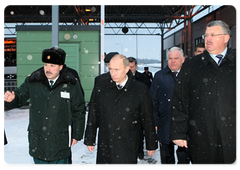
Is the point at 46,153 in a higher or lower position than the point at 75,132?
lower

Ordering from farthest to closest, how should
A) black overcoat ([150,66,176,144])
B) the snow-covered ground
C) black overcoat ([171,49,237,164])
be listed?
the snow-covered ground, black overcoat ([150,66,176,144]), black overcoat ([171,49,237,164])

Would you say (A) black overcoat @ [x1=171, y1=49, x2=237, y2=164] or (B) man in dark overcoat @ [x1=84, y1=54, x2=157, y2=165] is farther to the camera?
(B) man in dark overcoat @ [x1=84, y1=54, x2=157, y2=165]

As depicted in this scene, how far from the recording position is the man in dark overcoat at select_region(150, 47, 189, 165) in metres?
3.63

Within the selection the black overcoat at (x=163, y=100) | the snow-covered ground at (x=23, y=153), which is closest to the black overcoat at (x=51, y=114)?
the black overcoat at (x=163, y=100)

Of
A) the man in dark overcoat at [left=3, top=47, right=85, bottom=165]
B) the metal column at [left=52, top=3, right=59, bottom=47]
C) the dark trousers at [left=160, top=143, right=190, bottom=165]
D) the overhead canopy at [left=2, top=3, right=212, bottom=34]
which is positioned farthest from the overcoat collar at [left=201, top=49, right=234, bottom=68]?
the overhead canopy at [left=2, top=3, right=212, bottom=34]

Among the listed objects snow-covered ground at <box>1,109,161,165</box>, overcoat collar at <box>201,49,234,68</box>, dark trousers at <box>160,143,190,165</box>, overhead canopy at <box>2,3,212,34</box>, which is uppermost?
overhead canopy at <box>2,3,212,34</box>

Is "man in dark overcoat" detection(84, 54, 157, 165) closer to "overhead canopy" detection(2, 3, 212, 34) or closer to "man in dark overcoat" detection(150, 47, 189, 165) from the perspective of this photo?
"man in dark overcoat" detection(150, 47, 189, 165)

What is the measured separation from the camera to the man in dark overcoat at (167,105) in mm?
3629

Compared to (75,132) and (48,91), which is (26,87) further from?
(75,132)

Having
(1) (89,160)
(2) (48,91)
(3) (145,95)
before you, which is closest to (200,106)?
(3) (145,95)

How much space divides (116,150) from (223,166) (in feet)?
3.37

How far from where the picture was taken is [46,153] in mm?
2715

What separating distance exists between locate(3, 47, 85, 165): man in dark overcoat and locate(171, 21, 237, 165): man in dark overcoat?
42.1 inches

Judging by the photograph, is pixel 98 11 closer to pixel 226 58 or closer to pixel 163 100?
pixel 163 100
